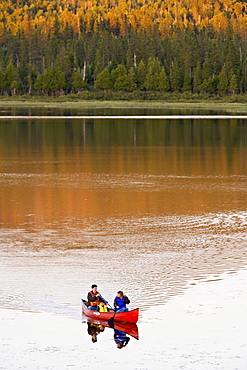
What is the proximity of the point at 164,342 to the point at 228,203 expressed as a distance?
1517cm

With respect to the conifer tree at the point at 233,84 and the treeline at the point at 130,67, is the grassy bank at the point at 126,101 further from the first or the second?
the treeline at the point at 130,67

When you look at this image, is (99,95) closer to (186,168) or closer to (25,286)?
(186,168)

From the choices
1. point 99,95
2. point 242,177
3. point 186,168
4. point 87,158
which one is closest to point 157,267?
point 242,177

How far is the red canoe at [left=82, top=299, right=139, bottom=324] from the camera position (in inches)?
592

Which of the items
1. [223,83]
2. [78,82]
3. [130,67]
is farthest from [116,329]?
[130,67]

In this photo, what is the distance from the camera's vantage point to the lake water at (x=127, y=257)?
559 inches

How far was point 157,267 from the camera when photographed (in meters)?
19.8

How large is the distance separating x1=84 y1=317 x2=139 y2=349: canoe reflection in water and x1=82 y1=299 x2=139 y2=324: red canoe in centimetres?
9

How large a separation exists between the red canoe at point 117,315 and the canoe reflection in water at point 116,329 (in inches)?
3.6

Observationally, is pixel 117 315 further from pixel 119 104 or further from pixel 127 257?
pixel 119 104

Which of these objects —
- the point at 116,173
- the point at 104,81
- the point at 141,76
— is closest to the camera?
the point at 116,173

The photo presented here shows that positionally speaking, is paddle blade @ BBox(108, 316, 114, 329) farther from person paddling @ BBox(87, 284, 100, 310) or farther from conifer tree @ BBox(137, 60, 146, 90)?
conifer tree @ BBox(137, 60, 146, 90)

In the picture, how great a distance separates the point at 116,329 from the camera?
15.2 metres

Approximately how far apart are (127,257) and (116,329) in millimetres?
5632
